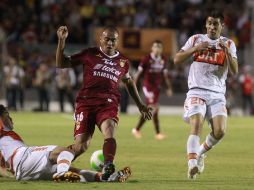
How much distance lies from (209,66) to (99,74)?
5.98ft

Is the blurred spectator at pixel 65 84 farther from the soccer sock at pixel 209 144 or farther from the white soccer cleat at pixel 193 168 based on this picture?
the white soccer cleat at pixel 193 168

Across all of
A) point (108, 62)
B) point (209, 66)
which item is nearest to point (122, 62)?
point (108, 62)

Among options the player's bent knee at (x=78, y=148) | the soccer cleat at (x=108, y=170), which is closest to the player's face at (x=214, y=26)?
the player's bent knee at (x=78, y=148)

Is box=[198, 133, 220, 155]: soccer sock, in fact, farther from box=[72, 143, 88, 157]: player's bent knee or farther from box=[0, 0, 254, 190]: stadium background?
box=[0, 0, 254, 190]: stadium background

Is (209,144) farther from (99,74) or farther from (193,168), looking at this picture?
(99,74)

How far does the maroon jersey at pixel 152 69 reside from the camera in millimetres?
22922

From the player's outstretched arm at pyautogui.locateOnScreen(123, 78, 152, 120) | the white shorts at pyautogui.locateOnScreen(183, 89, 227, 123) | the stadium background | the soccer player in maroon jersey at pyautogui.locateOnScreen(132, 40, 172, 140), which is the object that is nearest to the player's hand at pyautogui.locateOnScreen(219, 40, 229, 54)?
the white shorts at pyautogui.locateOnScreen(183, 89, 227, 123)

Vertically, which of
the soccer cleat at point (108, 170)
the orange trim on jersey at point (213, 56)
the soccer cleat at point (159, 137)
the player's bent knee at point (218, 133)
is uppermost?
the orange trim on jersey at point (213, 56)

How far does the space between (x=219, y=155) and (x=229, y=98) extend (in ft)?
64.4

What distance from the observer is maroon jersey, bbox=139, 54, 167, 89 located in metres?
22.9

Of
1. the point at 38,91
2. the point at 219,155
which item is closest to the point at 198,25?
the point at 38,91

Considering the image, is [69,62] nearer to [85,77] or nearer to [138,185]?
[85,77]

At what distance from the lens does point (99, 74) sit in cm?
1236

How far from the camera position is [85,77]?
12516 mm
